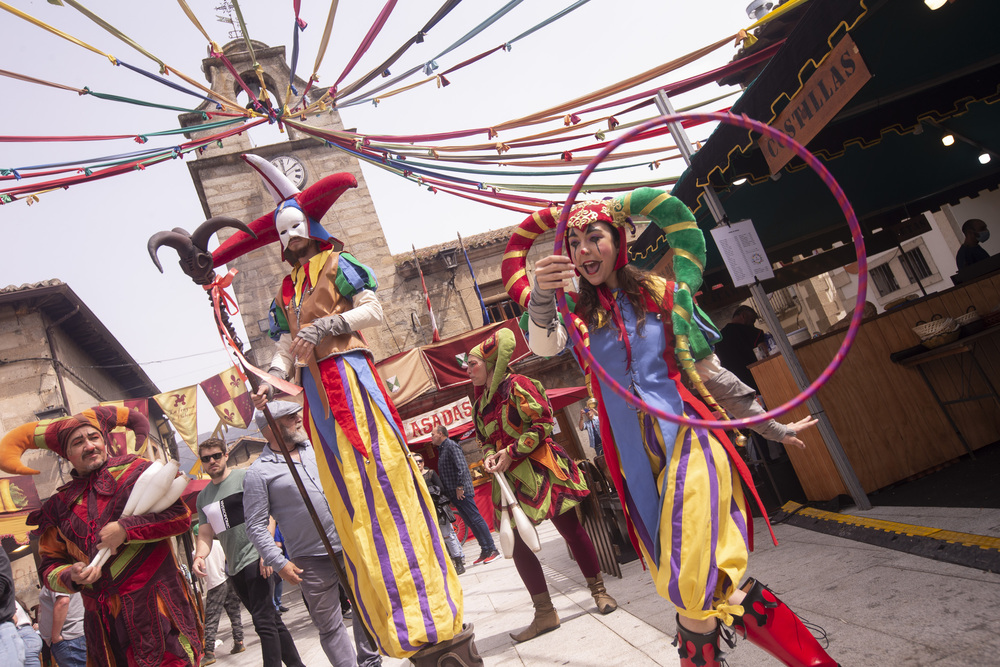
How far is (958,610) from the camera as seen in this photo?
2549mm

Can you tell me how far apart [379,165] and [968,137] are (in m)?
6.94

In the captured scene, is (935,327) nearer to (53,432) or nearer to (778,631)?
(778,631)

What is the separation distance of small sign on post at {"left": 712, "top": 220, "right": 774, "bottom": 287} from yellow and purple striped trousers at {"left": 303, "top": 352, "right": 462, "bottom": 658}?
11.4ft

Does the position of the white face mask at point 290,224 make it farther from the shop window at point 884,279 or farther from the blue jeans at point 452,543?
Result: the shop window at point 884,279

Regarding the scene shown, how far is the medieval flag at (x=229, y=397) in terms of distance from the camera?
13531 millimetres

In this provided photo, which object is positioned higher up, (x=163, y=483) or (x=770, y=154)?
(x=770, y=154)

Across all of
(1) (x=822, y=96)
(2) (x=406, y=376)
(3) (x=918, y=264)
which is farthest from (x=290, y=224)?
(3) (x=918, y=264)

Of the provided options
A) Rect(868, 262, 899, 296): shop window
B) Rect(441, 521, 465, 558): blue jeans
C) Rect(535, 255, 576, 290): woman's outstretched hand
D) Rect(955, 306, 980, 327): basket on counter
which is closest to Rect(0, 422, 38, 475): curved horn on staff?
Rect(535, 255, 576, 290): woman's outstretched hand

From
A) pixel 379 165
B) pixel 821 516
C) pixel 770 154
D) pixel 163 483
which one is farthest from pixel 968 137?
pixel 163 483

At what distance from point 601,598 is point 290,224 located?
3.02 meters

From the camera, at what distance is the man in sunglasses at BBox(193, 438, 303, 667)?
4184mm

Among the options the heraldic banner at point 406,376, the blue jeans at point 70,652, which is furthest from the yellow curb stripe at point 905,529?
the heraldic banner at point 406,376

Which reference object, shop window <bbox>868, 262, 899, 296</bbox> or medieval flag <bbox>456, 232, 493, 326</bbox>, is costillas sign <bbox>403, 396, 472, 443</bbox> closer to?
medieval flag <bbox>456, 232, 493, 326</bbox>

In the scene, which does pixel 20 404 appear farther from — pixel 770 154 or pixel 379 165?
pixel 770 154
